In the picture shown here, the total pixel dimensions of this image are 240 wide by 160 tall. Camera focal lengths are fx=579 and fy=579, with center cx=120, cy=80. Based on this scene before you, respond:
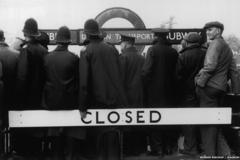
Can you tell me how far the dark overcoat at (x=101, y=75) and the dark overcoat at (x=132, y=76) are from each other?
68 cm

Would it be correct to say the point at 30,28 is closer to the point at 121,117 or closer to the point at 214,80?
the point at 121,117

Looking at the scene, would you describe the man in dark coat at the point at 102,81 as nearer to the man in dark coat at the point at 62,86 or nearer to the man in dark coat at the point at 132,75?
the man in dark coat at the point at 62,86

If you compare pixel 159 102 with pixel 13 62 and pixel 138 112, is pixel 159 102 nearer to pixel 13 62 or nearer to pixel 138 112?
pixel 138 112

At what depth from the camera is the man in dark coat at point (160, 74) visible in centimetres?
613

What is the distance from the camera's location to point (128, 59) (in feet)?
20.6

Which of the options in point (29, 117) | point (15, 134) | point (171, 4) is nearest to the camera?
point (29, 117)

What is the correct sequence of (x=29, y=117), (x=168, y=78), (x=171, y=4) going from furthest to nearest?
(x=171, y=4) → (x=168, y=78) → (x=29, y=117)

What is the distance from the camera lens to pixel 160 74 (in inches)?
243

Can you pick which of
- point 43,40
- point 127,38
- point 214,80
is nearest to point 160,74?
point 127,38

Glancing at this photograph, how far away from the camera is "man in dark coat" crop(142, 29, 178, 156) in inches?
241

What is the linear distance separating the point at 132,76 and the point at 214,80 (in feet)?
3.30

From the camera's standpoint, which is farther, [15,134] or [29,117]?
[15,134]

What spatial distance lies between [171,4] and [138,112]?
2163 millimetres

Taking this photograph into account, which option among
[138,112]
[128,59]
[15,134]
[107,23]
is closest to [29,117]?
[15,134]
